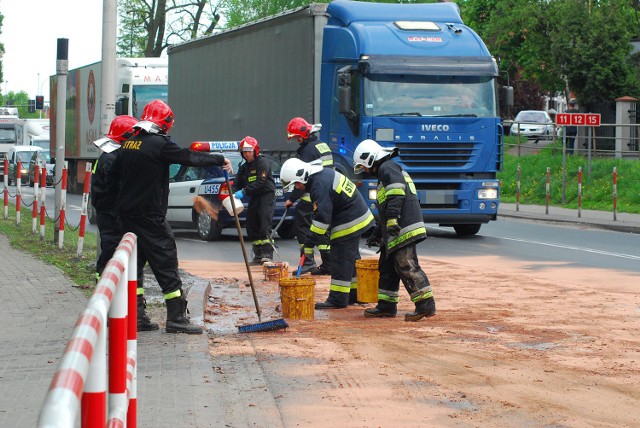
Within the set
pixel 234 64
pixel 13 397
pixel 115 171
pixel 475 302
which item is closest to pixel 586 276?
pixel 475 302

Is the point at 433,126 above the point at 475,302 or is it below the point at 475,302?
above

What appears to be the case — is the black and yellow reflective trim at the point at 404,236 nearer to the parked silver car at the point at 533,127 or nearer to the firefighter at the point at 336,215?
the firefighter at the point at 336,215

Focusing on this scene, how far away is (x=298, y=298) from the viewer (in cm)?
1090

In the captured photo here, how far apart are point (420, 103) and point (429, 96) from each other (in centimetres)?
20

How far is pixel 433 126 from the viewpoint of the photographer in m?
20.2

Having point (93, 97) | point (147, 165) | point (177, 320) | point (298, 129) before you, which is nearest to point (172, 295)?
point (177, 320)

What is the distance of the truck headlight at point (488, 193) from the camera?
20720 millimetres

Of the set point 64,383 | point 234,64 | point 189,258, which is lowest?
point 189,258

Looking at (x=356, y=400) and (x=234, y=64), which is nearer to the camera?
(x=356, y=400)

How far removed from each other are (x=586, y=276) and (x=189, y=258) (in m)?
5.89

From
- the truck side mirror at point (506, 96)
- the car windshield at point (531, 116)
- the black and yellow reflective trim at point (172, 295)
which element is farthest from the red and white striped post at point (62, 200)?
the car windshield at point (531, 116)

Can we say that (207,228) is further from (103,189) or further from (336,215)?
(103,189)

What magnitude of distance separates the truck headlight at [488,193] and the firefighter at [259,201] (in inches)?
210

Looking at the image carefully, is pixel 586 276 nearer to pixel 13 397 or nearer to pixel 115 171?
pixel 115 171
